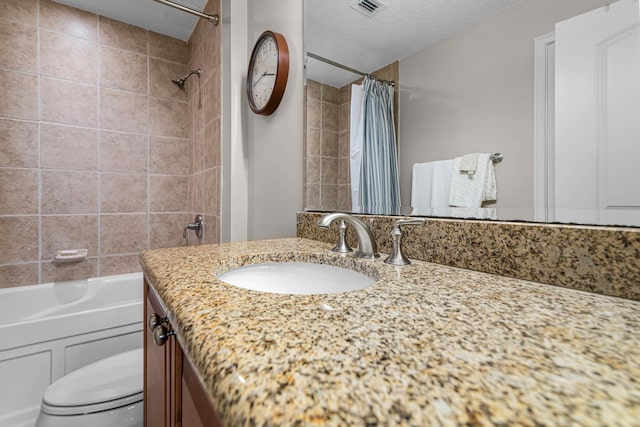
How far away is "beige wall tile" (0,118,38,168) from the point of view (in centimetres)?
172

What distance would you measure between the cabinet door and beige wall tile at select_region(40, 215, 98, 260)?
157 centimetres

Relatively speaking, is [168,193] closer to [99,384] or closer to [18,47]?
[18,47]

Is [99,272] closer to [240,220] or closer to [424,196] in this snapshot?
[240,220]

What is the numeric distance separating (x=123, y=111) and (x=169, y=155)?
1.36 ft

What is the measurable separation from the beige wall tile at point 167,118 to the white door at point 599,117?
2.40 m

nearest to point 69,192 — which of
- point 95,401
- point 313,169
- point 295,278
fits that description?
point 95,401

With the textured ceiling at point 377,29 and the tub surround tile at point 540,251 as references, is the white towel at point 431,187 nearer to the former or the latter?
the tub surround tile at point 540,251

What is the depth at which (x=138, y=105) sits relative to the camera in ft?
6.96

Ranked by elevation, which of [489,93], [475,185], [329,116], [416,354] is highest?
[329,116]

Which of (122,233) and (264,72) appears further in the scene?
(122,233)

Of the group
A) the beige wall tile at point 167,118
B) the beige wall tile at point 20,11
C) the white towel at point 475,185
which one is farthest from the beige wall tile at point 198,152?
the white towel at point 475,185

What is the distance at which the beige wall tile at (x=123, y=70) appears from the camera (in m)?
1.99

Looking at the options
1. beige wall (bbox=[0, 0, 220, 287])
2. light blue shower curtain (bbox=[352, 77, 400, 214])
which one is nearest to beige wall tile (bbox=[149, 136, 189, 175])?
beige wall (bbox=[0, 0, 220, 287])

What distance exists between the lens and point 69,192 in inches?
75.0
